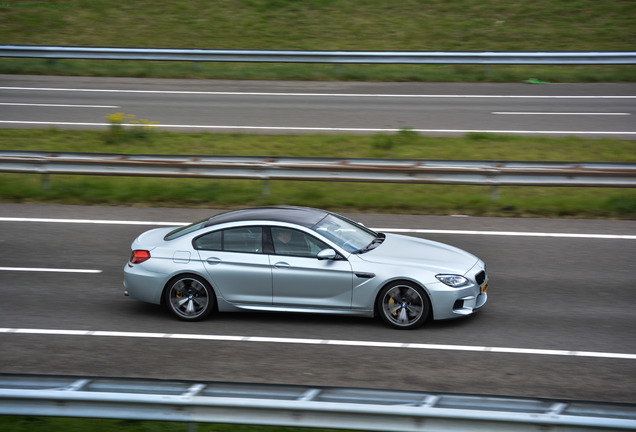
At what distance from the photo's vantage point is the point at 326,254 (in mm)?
8953

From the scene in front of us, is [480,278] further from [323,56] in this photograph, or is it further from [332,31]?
[332,31]

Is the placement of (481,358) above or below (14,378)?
below

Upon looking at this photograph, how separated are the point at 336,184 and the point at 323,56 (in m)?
9.27

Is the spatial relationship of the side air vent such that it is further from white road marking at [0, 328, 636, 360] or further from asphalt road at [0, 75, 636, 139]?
asphalt road at [0, 75, 636, 139]

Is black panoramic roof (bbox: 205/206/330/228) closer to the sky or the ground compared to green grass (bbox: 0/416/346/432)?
closer to the sky

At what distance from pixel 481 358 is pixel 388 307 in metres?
1.36

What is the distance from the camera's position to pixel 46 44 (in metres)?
27.1

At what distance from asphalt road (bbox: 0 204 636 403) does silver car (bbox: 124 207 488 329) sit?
270 mm

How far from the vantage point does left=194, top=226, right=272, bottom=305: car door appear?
9188 millimetres

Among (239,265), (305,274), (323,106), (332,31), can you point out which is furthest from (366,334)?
(332,31)

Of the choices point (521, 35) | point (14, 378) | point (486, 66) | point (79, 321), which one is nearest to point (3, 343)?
point (79, 321)

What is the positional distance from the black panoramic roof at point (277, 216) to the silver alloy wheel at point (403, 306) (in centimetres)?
133

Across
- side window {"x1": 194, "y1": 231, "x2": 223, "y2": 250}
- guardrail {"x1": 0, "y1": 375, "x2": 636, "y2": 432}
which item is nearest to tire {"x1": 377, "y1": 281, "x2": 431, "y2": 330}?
side window {"x1": 194, "y1": 231, "x2": 223, "y2": 250}

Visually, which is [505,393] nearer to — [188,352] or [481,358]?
[481,358]
